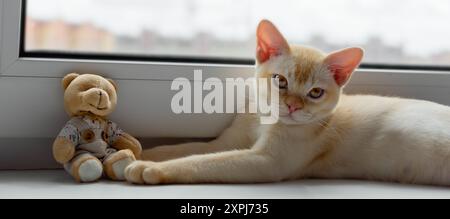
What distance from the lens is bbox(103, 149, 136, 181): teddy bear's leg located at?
0.90m

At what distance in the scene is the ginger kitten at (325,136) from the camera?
950mm

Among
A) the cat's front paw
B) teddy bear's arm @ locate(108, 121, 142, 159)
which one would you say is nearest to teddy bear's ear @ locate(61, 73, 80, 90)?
teddy bear's arm @ locate(108, 121, 142, 159)

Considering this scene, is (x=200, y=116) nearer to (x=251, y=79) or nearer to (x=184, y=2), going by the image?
(x=251, y=79)

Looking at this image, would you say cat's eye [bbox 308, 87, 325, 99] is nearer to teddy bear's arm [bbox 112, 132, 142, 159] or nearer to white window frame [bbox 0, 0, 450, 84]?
white window frame [bbox 0, 0, 450, 84]

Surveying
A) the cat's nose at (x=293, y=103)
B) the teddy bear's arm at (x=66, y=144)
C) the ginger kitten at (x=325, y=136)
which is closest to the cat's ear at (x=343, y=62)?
the ginger kitten at (x=325, y=136)

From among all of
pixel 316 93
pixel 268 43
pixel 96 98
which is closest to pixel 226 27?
pixel 268 43

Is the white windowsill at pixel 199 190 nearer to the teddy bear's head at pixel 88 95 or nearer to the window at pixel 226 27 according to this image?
the teddy bear's head at pixel 88 95

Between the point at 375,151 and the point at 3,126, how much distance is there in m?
0.79

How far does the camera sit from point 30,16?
1.03 metres

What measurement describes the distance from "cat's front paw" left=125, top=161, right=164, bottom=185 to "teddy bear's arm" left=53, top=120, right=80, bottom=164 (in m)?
0.11

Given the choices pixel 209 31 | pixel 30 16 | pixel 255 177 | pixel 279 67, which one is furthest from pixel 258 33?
pixel 30 16

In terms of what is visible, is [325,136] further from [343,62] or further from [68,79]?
[68,79]

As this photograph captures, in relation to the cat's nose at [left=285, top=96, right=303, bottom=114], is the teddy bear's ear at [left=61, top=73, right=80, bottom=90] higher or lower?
higher

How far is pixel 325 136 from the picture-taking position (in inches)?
39.8
